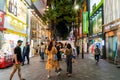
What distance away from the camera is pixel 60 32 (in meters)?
41.3

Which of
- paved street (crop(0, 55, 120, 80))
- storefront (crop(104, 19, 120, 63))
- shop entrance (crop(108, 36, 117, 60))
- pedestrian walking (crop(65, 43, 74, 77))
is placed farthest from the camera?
shop entrance (crop(108, 36, 117, 60))

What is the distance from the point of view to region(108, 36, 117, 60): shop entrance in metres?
22.4

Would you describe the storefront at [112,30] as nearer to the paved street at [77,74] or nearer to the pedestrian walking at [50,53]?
the paved street at [77,74]

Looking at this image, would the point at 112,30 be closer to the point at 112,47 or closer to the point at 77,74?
the point at 112,47

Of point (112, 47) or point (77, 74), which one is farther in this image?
point (112, 47)

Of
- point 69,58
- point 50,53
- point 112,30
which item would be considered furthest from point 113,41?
point 50,53

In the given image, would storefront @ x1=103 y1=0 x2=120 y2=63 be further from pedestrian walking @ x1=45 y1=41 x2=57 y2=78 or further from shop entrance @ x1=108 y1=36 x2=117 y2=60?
pedestrian walking @ x1=45 y1=41 x2=57 y2=78

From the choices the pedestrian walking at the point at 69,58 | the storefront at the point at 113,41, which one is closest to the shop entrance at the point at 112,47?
the storefront at the point at 113,41

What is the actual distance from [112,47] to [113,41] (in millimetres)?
751

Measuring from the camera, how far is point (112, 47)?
77.8 feet

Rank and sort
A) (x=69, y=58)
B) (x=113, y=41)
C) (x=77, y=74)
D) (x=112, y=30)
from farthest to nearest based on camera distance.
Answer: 1. (x=113, y=41)
2. (x=112, y=30)
3. (x=77, y=74)
4. (x=69, y=58)

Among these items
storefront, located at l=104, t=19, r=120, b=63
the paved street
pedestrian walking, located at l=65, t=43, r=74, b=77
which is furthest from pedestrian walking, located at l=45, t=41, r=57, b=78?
storefront, located at l=104, t=19, r=120, b=63

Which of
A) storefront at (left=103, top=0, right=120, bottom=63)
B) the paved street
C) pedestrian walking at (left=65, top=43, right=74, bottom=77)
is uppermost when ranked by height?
storefront at (left=103, top=0, right=120, bottom=63)

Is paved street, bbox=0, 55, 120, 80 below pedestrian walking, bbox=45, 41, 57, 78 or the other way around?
below
